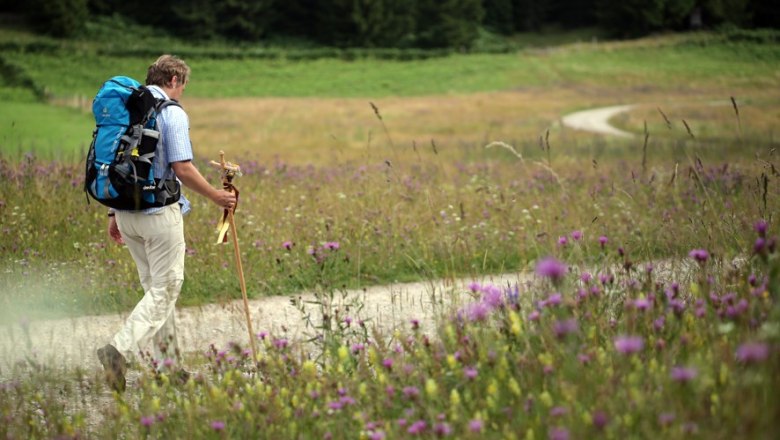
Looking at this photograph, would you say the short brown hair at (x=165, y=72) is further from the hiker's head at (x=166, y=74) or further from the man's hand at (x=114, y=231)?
the man's hand at (x=114, y=231)

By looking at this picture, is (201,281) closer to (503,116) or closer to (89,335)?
(89,335)

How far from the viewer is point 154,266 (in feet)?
17.9

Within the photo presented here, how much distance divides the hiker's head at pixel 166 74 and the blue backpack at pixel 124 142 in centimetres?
20

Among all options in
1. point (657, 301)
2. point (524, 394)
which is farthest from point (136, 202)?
point (657, 301)

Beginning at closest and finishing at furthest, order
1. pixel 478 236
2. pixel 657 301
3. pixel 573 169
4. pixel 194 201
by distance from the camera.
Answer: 1. pixel 657 301
2. pixel 478 236
3. pixel 194 201
4. pixel 573 169

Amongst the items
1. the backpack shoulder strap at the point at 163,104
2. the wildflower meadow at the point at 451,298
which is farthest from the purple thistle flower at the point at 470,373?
the backpack shoulder strap at the point at 163,104

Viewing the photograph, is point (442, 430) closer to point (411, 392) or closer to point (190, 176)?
point (411, 392)

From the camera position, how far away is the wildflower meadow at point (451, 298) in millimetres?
3379

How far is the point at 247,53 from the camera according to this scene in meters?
60.4

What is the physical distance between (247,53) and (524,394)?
59.2 meters

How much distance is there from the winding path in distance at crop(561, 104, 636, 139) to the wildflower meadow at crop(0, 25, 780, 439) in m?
5.64

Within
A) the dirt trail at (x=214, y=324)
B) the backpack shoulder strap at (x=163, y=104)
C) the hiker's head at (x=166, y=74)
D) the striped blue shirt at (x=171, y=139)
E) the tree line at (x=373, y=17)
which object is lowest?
the dirt trail at (x=214, y=324)

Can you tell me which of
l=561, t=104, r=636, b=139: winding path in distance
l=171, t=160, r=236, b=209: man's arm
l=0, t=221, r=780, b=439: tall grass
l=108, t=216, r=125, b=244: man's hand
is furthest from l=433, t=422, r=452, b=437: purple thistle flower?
l=561, t=104, r=636, b=139: winding path in distance

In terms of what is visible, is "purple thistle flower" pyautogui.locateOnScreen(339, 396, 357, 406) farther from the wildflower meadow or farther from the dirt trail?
the dirt trail
